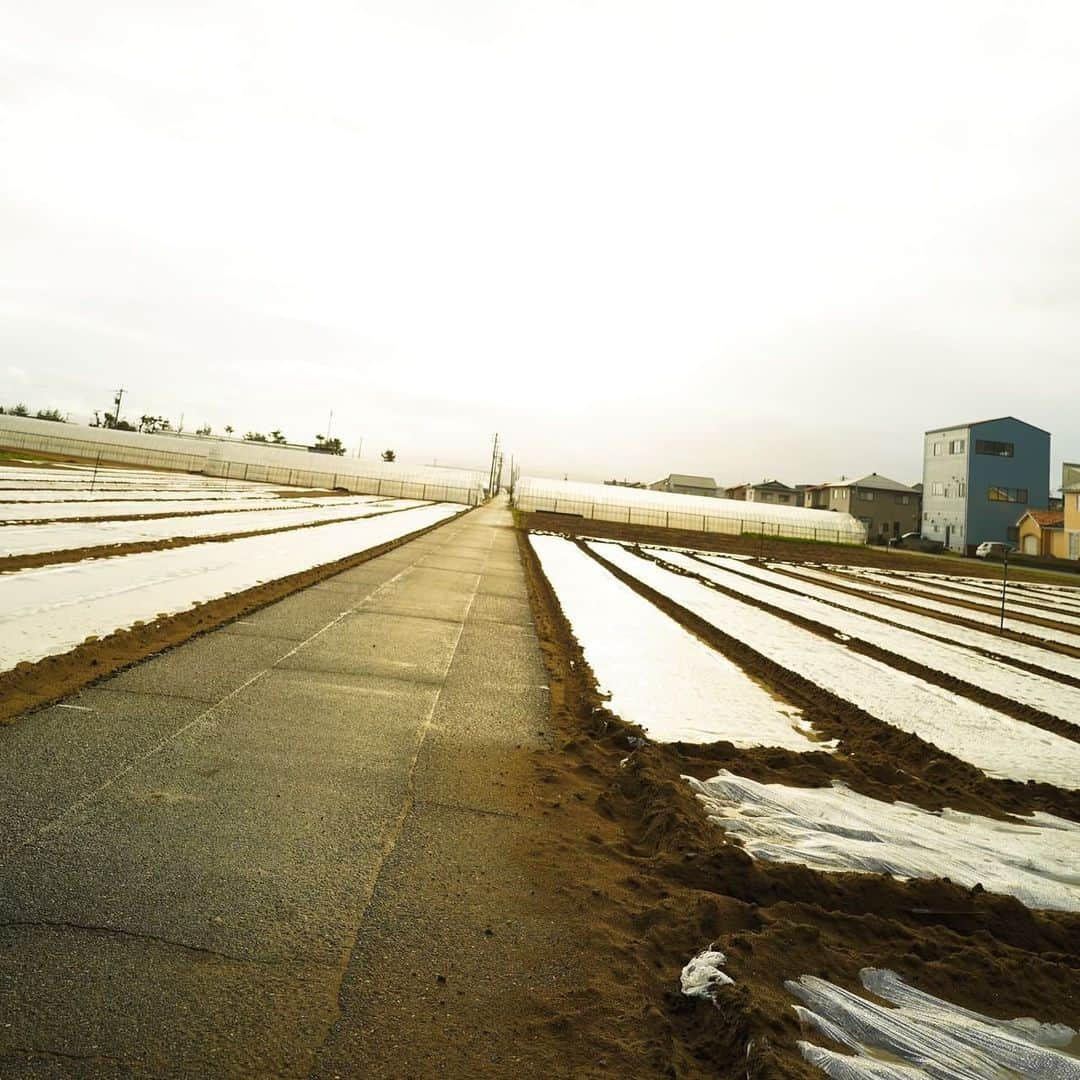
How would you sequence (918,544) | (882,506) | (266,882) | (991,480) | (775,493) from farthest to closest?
1. (775,493)
2. (882,506)
3. (991,480)
4. (918,544)
5. (266,882)

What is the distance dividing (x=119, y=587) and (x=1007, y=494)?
5832 centimetres

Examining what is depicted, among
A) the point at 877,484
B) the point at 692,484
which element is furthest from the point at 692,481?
the point at 877,484

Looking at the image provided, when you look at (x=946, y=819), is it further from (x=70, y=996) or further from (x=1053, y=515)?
(x=1053, y=515)

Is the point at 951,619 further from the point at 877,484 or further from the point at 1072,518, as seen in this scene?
the point at 877,484

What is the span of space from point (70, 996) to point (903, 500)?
7485 cm

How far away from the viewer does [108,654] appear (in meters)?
6.48

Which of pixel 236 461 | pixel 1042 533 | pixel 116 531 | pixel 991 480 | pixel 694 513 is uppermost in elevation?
pixel 991 480

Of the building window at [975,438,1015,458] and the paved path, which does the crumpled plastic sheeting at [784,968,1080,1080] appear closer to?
the paved path

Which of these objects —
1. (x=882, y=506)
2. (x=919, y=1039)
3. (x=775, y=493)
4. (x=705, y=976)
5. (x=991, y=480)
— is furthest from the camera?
(x=775, y=493)

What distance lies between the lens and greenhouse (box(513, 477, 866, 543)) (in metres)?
50.8

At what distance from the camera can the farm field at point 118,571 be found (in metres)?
6.38

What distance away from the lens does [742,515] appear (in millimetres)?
51469

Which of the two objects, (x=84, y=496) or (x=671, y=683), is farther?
(x=84, y=496)

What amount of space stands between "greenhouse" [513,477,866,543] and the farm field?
30790mm
